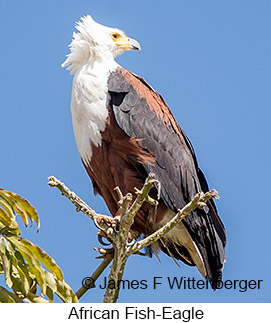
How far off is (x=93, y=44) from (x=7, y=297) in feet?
11.7

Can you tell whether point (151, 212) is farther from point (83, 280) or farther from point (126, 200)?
point (126, 200)

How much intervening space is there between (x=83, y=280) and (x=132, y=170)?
152cm

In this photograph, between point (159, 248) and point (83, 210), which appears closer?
point (83, 210)

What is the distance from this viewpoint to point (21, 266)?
14.0 ft

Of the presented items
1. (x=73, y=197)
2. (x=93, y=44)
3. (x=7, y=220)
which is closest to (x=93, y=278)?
(x=73, y=197)

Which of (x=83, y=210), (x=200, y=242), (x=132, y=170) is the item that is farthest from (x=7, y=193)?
(x=200, y=242)

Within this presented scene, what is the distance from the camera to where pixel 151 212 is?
6.59 meters

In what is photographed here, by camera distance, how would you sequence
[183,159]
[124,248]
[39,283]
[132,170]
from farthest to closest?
[183,159], [132,170], [124,248], [39,283]

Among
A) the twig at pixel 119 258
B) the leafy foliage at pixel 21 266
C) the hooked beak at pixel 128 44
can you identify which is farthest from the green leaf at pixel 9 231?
the hooked beak at pixel 128 44

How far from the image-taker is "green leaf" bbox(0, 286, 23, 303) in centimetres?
410

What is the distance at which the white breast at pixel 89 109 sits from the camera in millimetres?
6449

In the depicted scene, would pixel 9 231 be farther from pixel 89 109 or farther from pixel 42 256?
pixel 89 109

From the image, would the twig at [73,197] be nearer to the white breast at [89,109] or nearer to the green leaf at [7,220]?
the green leaf at [7,220]

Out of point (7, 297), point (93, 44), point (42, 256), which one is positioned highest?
point (93, 44)
